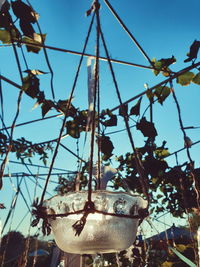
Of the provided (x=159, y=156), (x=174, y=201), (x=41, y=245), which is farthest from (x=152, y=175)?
(x=41, y=245)

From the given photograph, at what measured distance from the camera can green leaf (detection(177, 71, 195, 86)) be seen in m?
1.22

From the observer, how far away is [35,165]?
7.34 ft

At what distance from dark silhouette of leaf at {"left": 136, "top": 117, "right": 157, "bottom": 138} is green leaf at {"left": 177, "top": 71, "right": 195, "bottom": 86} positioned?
0.81 ft

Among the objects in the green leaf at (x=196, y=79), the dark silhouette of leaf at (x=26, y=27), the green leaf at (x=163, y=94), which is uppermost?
the green leaf at (x=196, y=79)

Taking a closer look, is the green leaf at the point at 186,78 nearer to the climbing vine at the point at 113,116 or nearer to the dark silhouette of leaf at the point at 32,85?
the climbing vine at the point at 113,116

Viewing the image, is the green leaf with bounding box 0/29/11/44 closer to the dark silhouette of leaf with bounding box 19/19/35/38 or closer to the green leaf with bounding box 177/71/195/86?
the dark silhouette of leaf with bounding box 19/19/35/38

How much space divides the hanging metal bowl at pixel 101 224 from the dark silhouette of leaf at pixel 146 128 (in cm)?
63

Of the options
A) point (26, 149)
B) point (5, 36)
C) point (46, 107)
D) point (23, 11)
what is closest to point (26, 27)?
point (23, 11)

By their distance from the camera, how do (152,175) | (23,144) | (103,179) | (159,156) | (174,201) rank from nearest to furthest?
(103,179)
(152,175)
(159,156)
(23,144)
(174,201)

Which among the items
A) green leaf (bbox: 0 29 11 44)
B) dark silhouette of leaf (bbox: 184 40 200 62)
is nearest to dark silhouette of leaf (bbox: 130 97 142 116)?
dark silhouette of leaf (bbox: 184 40 200 62)

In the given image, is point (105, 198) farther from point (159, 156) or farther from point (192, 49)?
point (159, 156)

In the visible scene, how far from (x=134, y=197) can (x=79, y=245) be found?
0.61 ft

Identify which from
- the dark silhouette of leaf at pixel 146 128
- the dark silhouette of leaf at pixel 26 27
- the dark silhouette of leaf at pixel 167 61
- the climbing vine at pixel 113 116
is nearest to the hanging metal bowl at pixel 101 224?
the climbing vine at pixel 113 116

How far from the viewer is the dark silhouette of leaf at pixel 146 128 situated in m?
1.25
